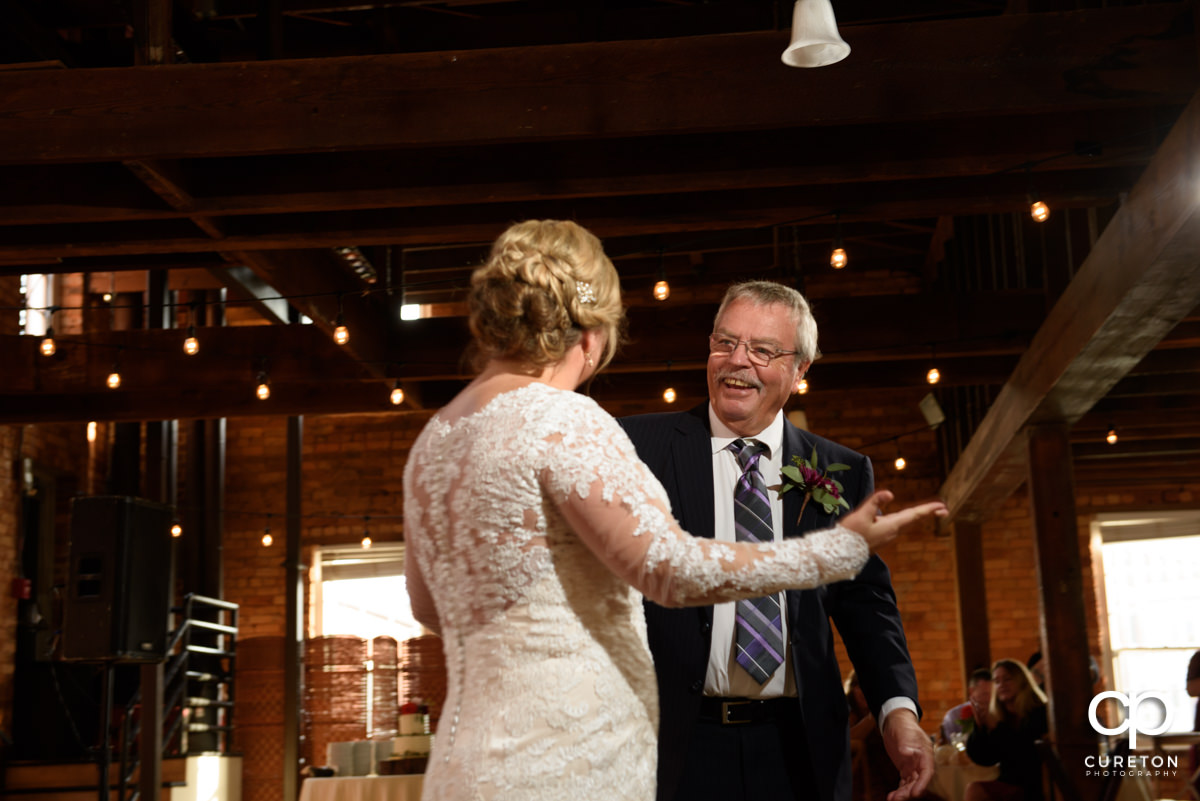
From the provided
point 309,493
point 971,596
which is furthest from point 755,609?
point 309,493

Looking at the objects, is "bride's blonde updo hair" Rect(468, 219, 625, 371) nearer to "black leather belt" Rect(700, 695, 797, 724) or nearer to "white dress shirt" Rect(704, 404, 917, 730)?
"white dress shirt" Rect(704, 404, 917, 730)

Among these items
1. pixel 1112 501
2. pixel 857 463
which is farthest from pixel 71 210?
pixel 1112 501

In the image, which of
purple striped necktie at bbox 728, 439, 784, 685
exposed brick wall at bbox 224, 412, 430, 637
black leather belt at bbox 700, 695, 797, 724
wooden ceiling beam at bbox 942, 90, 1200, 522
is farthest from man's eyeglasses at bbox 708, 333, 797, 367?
exposed brick wall at bbox 224, 412, 430, 637

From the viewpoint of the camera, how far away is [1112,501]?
1332 cm

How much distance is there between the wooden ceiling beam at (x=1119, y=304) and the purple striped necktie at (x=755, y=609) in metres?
2.85

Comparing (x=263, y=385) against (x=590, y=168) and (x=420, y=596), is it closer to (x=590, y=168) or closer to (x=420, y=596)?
(x=590, y=168)

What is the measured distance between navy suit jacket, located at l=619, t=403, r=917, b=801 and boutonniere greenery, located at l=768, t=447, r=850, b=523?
3 cm

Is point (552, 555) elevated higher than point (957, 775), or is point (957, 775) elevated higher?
point (552, 555)

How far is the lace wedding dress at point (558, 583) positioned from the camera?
5.32 ft

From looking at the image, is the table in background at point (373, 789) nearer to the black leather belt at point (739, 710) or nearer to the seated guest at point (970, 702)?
the seated guest at point (970, 702)

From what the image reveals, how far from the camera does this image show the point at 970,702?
330 inches

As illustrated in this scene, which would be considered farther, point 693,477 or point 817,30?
point 817,30

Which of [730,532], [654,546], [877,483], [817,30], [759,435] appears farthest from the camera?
[877,483]

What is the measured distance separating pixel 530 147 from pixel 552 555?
3.97 metres
